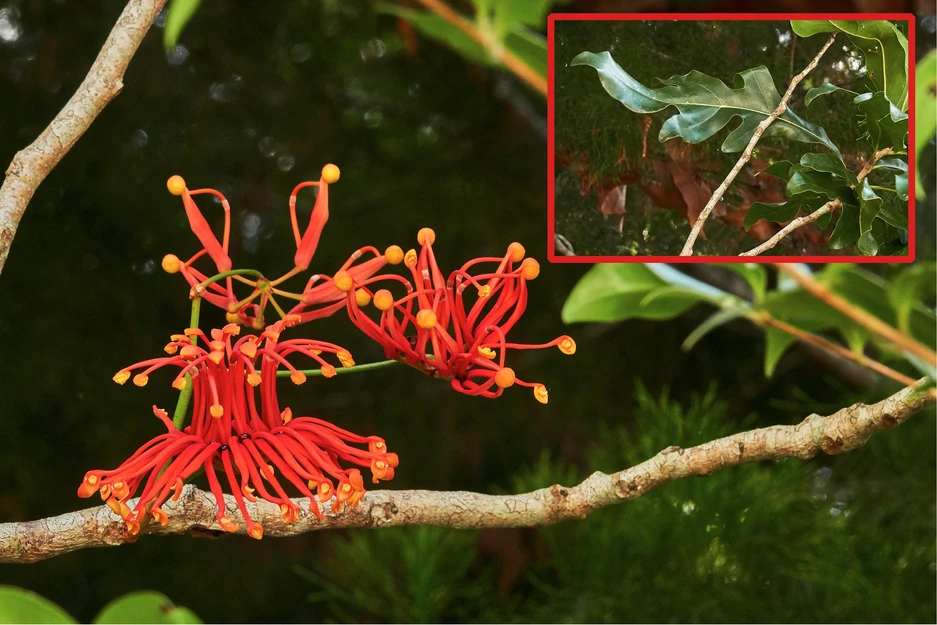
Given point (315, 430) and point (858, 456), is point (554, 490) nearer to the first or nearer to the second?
point (315, 430)

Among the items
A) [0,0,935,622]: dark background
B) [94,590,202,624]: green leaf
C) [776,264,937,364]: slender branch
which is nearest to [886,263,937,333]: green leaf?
[776,264,937,364]: slender branch

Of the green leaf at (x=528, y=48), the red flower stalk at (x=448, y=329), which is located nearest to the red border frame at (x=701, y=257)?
the green leaf at (x=528, y=48)

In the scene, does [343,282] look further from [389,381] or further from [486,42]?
[389,381]

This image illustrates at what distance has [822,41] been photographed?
33 centimetres

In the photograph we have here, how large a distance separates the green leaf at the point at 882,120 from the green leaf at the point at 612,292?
85 millimetres

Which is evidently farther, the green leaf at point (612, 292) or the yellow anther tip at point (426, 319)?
the green leaf at point (612, 292)

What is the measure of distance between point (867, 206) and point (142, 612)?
0.28 m

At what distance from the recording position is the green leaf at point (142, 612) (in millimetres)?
216

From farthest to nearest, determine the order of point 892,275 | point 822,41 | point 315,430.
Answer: point 892,275 < point 822,41 < point 315,430

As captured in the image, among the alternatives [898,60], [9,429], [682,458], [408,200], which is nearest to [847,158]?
[898,60]

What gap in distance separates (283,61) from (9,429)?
0.24 m

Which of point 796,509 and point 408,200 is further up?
point 408,200

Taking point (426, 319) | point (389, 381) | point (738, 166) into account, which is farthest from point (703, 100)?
point (389, 381)

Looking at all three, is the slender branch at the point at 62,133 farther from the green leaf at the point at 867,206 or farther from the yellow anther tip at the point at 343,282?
the green leaf at the point at 867,206
